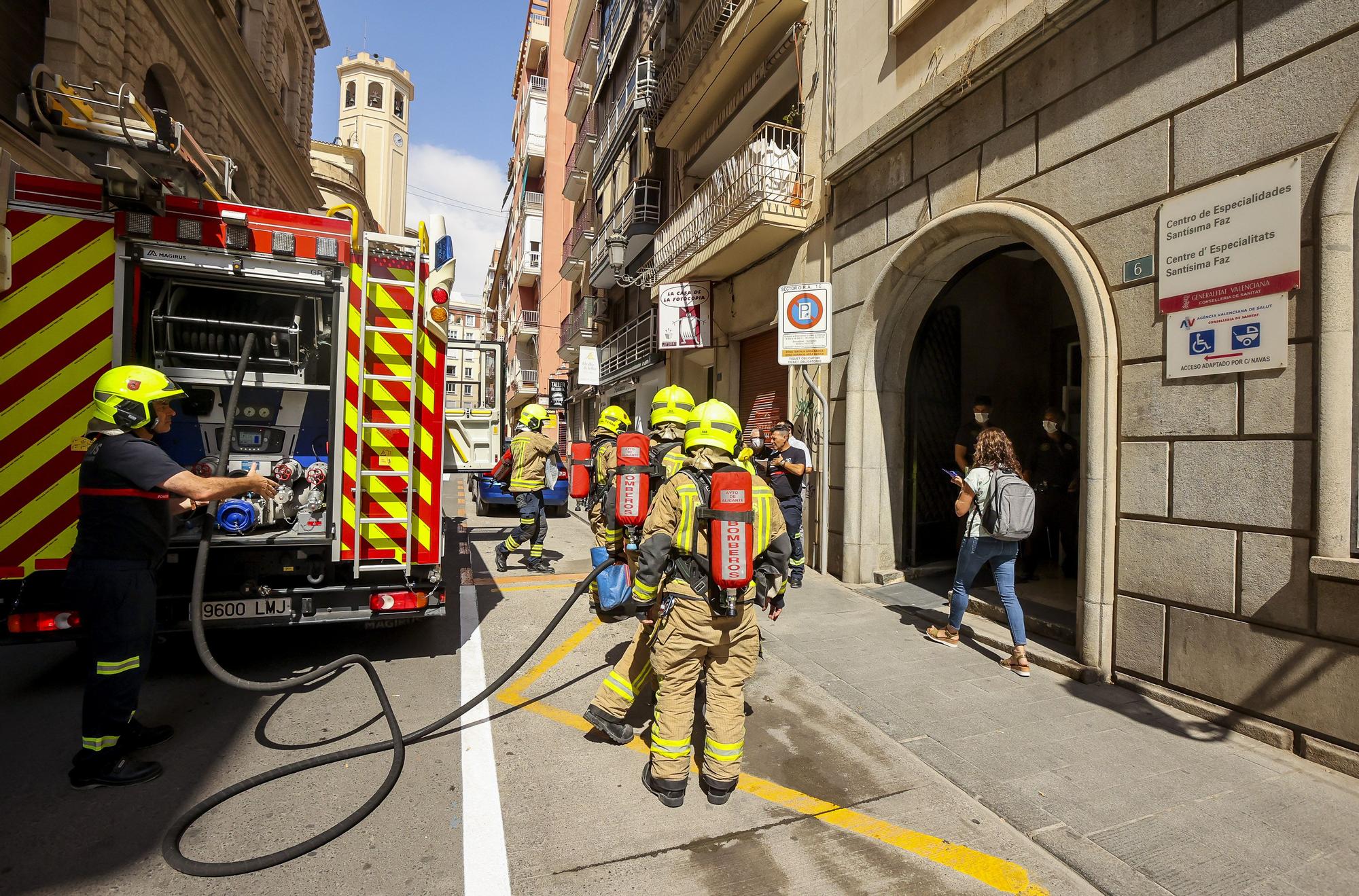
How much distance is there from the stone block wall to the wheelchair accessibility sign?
0.21 feet

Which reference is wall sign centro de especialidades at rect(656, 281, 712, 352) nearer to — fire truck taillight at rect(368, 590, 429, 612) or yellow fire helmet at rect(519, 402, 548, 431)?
yellow fire helmet at rect(519, 402, 548, 431)

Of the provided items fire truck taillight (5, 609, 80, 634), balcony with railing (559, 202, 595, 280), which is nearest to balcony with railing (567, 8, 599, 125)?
balcony with railing (559, 202, 595, 280)

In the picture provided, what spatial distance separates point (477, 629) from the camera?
18.8ft

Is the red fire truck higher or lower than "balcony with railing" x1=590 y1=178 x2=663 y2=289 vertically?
lower

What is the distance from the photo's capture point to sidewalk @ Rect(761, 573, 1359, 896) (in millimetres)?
2666

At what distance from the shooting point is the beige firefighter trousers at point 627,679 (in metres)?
3.63

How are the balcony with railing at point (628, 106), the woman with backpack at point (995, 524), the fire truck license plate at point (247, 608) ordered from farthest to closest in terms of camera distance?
the balcony with railing at point (628, 106)
the woman with backpack at point (995, 524)
the fire truck license plate at point (247, 608)

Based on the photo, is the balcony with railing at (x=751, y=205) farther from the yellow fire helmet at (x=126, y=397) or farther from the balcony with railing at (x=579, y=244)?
the balcony with railing at (x=579, y=244)

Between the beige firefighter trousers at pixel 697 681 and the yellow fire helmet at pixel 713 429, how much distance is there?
0.80m

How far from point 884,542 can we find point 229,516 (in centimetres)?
631

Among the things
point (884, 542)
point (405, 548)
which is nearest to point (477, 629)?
point (405, 548)

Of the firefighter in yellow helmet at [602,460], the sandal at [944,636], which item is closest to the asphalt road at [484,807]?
the sandal at [944,636]

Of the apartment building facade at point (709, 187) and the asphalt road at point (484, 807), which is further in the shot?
the apartment building facade at point (709, 187)

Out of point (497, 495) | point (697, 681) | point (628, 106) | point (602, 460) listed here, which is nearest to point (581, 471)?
point (602, 460)
